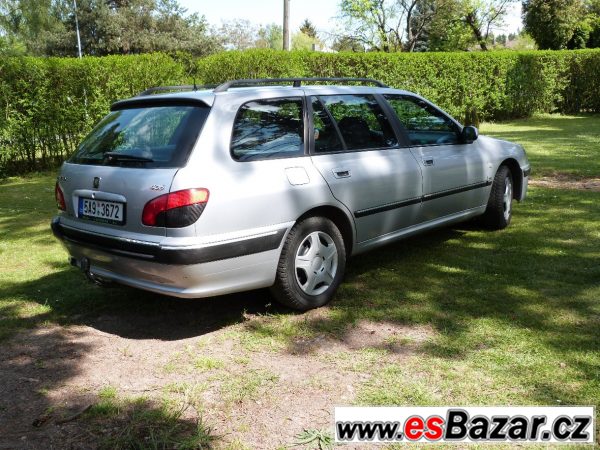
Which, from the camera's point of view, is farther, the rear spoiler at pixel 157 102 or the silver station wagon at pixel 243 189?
the rear spoiler at pixel 157 102

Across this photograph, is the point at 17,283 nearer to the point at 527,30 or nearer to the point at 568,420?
the point at 568,420

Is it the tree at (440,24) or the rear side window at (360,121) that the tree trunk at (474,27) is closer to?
the tree at (440,24)

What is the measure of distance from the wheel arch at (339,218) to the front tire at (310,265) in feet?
0.16

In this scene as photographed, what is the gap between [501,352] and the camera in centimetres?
341

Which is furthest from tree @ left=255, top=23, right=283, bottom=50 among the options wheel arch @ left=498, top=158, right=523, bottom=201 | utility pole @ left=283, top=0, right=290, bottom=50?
wheel arch @ left=498, top=158, right=523, bottom=201

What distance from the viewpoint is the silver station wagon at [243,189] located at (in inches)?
138

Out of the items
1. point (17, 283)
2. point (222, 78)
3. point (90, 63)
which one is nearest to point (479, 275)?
point (17, 283)

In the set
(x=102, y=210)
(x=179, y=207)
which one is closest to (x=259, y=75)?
(x=102, y=210)

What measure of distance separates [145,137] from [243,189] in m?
0.82

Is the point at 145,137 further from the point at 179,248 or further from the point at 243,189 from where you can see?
the point at 179,248

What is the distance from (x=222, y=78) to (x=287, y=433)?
13.1 meters

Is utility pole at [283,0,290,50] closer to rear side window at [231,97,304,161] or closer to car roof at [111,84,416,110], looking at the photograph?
car roof at [111,84,416,110]

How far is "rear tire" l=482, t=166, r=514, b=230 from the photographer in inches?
236

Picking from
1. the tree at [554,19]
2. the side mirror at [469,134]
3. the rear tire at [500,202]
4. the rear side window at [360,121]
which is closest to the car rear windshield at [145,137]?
the rear side window at [360,121]
